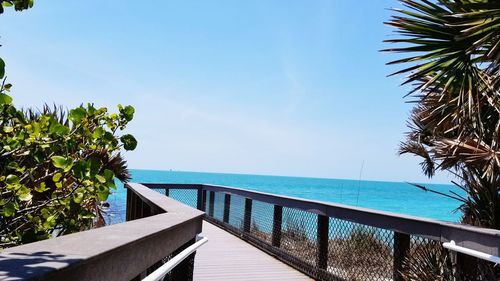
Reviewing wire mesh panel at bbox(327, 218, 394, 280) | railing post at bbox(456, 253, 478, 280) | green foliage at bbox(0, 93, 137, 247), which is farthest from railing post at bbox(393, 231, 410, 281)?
green foliage at bbox(0, 93, 137, 247)

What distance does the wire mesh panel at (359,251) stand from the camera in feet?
15.0

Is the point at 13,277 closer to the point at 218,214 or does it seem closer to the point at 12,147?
the point at 12,147

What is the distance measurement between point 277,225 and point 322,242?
1.85 m

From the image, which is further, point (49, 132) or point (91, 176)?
point (49, 132)

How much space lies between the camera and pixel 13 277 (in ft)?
3.92

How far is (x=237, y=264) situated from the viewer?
269 inches

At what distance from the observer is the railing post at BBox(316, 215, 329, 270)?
18.9ft

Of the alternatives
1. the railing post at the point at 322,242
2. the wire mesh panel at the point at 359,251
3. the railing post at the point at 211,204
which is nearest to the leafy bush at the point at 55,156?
the wire mesh panel at the point at 359,251

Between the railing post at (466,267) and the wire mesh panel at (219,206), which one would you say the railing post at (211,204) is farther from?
the railing post at (466,267)

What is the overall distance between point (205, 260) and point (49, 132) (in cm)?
475

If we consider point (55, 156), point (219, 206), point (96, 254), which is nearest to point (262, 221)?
point (219, 206)

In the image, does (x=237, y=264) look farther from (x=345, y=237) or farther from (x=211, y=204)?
(x=211, y=204)

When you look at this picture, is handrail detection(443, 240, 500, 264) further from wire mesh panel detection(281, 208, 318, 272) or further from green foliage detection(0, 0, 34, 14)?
green foliage detection(0, 0, 34, 14)

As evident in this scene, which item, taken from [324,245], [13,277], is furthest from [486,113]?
[13,277]
